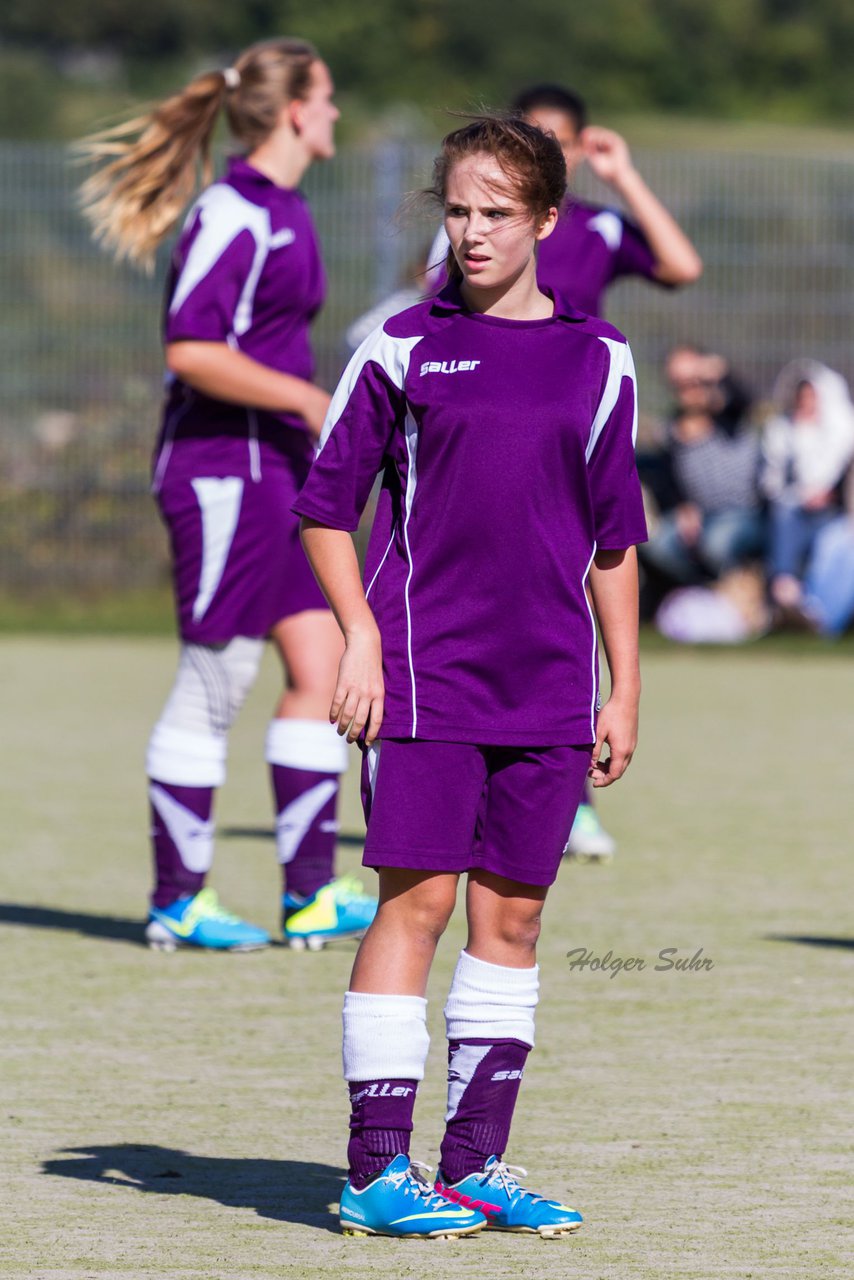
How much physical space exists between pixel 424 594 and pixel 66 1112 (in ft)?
4.35

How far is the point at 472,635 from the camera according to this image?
3428 mm

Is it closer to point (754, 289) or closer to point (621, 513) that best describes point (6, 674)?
point (754, 289)

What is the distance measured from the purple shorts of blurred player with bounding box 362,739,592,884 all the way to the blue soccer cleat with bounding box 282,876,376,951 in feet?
7.09

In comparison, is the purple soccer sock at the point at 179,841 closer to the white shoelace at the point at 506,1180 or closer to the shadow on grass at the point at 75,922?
the shadow on grass at the point at 75,922

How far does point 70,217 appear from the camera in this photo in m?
15.5

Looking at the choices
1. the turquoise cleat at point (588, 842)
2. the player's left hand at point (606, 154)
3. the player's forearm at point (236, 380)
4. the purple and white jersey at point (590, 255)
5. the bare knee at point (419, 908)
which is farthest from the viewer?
the turquoise cleat at point (588, 842)

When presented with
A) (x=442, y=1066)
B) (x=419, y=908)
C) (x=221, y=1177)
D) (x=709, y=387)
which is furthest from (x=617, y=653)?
(x=709, y=387)

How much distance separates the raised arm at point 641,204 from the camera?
259 inches

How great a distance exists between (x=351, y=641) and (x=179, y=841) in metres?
2.31

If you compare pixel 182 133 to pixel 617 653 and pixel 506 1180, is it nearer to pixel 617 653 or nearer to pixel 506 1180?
pixel 617 653

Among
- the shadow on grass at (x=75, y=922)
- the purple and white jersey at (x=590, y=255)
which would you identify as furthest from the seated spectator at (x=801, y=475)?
the shadow on grass at (x=75, y=922)

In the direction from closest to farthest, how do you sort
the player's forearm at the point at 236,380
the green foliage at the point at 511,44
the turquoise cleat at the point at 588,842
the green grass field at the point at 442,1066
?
1. the green grass field at the point at 442,1066
2. the player's forearm at the point at 236,380
3. the turquoise cleat at the point at 588,842
4. the green foliage at the point at 511,44

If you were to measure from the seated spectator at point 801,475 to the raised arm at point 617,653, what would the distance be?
419 inches

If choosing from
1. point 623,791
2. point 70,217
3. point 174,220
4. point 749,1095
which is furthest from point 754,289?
point 749,1095
